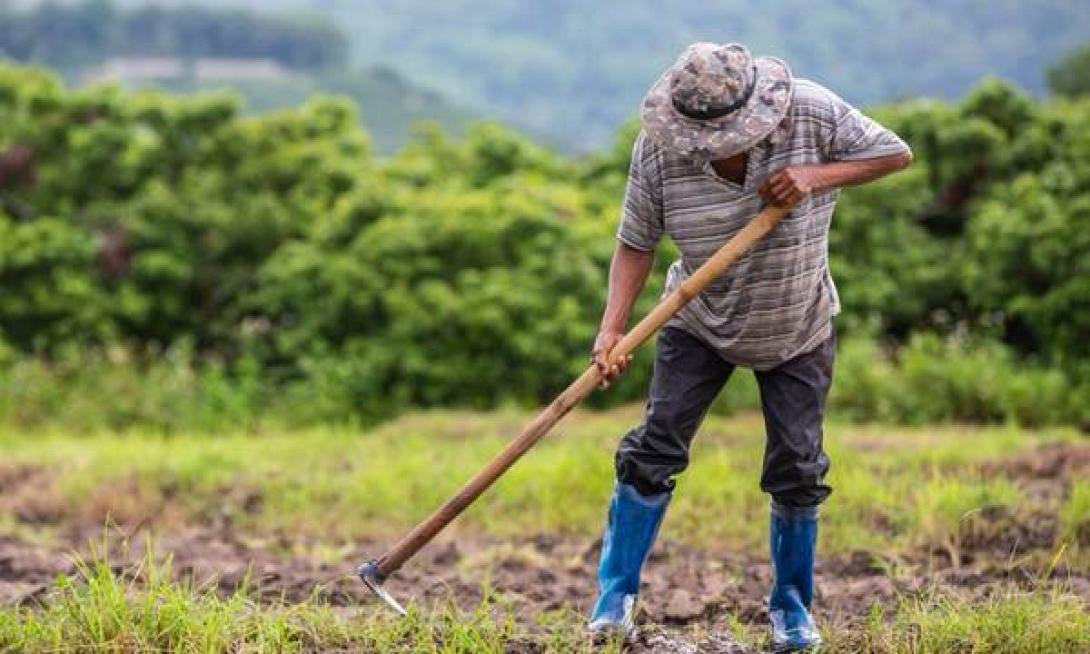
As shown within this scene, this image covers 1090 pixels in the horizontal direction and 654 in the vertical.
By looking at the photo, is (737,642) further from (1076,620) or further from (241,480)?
(241,480)

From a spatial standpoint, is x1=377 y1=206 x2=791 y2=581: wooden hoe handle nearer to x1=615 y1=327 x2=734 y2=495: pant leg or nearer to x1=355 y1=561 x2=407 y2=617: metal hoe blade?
x1=355 y1=561 x2=407 y2=617: metal hoe blade

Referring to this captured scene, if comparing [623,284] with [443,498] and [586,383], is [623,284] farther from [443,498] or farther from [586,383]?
[443,498]

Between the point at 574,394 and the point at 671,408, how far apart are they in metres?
0.30

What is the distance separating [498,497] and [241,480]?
1577 mm

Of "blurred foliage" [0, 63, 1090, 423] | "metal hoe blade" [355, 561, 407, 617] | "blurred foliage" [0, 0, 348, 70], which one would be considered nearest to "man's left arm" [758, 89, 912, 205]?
"metal hoe blade" [355, 561, 407, 617]

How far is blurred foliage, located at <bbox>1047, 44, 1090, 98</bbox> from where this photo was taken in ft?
108

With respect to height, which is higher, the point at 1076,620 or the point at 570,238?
the point at 1076,620

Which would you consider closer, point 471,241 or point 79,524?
Answer: point 79,524

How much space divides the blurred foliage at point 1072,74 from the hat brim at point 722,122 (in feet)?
96.8

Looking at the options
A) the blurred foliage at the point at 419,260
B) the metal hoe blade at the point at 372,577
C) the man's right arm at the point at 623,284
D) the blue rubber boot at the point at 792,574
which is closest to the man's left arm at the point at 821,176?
the man's right arm at the point at 623,284

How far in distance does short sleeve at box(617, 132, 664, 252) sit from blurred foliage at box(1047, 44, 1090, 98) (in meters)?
29.2

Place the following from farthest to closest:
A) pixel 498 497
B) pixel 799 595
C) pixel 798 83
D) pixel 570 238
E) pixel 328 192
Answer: pixel 328 192, pixel 570 238, pixel 498 497, pixel 799 595, pixel 798 83

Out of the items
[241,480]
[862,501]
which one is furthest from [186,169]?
[862,501]

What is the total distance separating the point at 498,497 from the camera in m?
8.31
